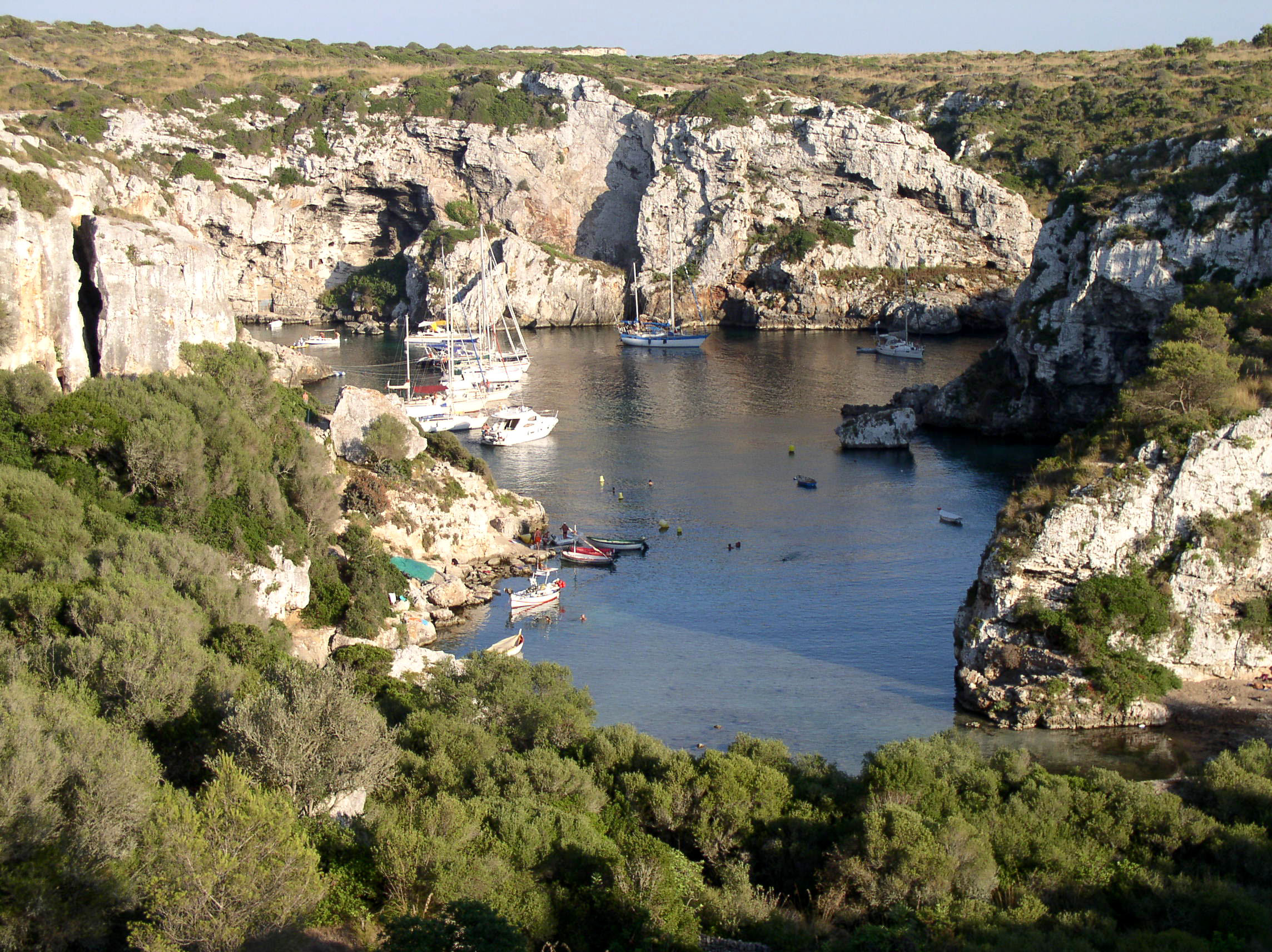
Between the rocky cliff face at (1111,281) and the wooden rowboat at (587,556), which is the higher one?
the rocky cliff face at (1111,281)

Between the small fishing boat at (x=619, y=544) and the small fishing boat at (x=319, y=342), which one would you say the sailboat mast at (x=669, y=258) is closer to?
the small fishing boat at (x=319, y=342)

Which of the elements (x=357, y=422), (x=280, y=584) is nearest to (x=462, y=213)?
(x=357, y=422)

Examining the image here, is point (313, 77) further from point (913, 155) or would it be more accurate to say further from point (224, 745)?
point (224, 745)

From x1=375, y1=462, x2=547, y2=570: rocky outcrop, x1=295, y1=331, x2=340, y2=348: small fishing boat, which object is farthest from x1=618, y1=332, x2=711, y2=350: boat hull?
x1=375, y1=462, x2=547, y2=570: rocky outcrop

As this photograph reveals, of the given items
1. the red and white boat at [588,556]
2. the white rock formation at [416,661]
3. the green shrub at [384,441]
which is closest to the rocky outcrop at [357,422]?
the green shrub at [384,441]

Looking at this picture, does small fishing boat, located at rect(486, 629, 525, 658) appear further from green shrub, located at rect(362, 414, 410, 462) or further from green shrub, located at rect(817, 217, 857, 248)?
green shrub, located at rect(817, 217, 857, 248)

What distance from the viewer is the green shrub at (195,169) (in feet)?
380

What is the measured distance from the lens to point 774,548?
49156 mm

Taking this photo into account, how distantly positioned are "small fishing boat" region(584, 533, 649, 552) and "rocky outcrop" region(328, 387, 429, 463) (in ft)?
30.9

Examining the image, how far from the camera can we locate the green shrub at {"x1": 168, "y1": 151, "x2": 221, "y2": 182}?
4555 inches

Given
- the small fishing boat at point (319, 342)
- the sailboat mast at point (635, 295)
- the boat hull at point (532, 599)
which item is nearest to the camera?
the boat hull at point (532, 599)

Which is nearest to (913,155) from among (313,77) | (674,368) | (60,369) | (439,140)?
(674,368)

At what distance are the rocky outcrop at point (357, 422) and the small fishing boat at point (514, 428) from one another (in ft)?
65.2

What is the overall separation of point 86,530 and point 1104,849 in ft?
94.4
